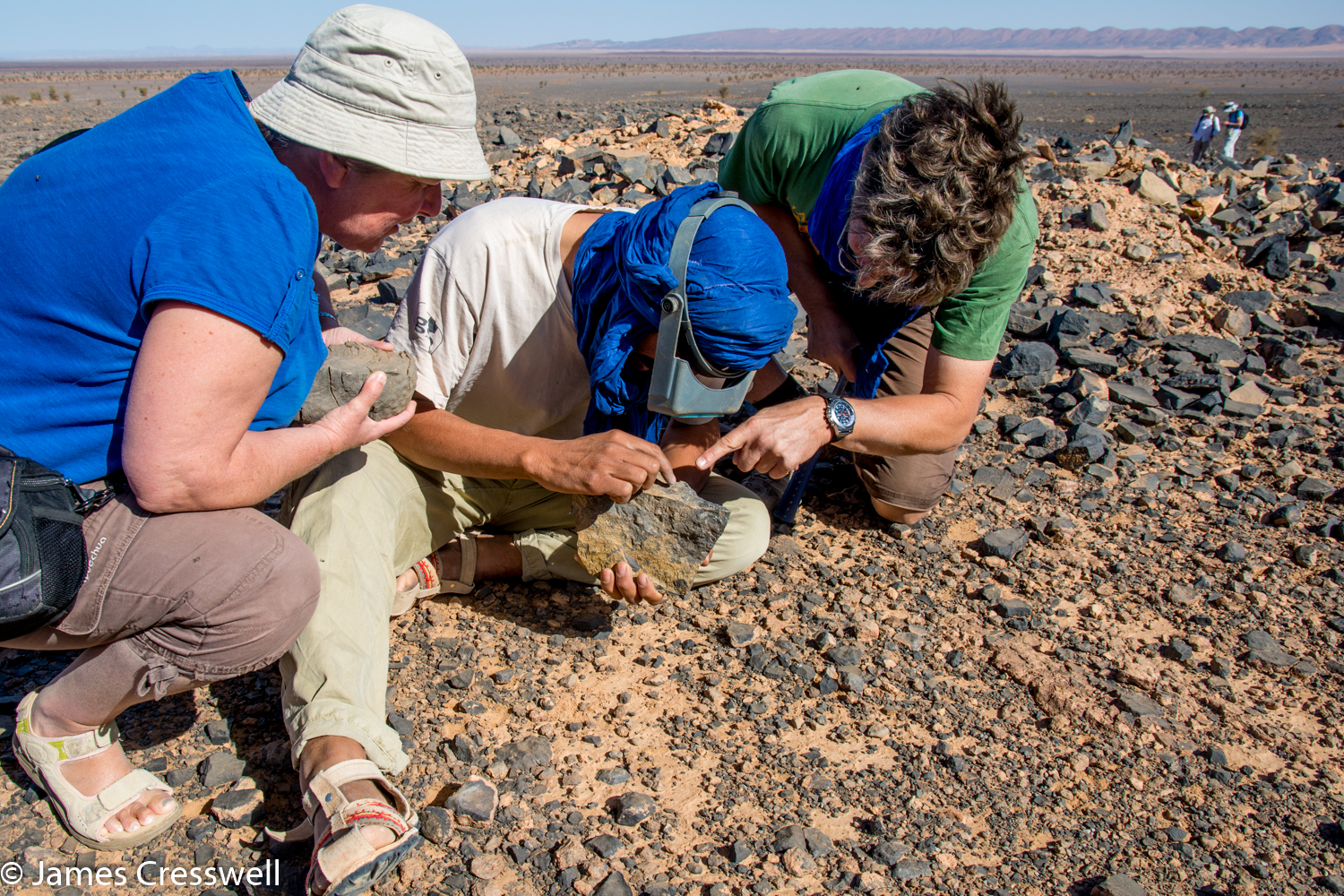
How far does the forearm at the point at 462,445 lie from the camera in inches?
89.7

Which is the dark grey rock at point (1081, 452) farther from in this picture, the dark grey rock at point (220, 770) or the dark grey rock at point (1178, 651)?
the dark grey rock at point (220, 770)

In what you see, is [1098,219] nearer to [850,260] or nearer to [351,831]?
[850,260]

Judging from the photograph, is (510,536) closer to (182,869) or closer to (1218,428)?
(182,869)

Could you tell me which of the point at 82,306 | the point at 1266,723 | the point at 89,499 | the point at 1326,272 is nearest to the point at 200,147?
the point at 82,306

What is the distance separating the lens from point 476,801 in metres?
2.01

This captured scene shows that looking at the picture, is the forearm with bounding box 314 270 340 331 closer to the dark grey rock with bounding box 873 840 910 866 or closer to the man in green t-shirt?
the man in green t-shirt

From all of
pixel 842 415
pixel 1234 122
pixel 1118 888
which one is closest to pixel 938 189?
pixel 842 415

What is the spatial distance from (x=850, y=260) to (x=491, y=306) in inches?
41.6

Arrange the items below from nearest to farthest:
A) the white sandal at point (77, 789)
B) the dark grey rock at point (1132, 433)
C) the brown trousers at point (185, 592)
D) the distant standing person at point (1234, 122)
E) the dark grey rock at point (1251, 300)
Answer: the brown trousers at point (185, 592) < the white sandal at point (77, 789) < the dark grey rock at point (1132, 433) < the dark grey rock at point (1251, 300) < the distant standing person at point (1234, 122)

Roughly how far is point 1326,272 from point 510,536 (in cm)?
610

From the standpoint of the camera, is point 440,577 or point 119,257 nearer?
point 119,257

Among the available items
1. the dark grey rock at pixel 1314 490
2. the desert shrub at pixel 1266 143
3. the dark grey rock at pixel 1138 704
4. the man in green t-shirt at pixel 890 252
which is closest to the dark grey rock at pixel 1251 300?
the dark grey rock at pixel 1314 490

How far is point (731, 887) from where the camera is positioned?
1.85 metres

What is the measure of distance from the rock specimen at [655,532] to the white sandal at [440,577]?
1.51 feet
